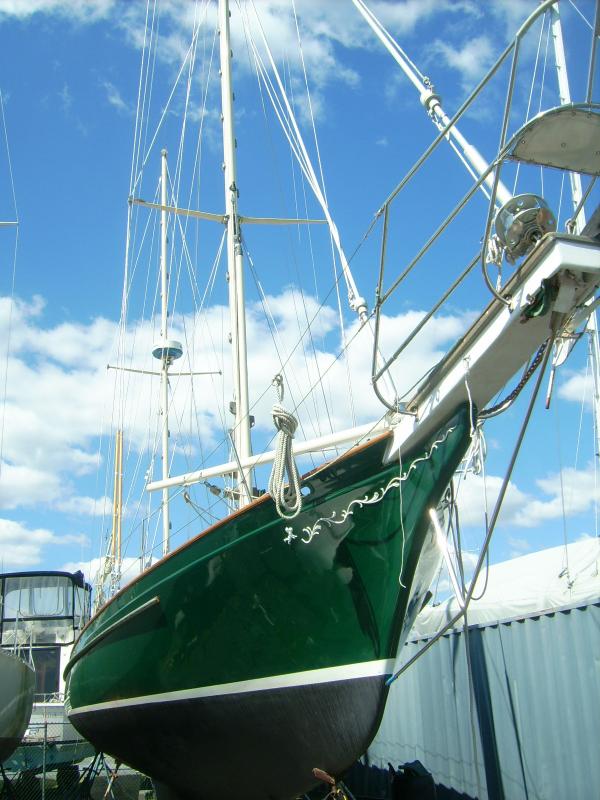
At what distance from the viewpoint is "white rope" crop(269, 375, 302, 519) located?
5.52 metres

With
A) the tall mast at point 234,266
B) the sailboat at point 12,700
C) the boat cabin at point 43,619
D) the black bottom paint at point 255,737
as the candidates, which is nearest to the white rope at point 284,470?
the black bottom paint at point 255,737

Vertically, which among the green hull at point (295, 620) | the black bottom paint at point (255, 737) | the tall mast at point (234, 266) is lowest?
the black bottom paint at point (255, 737)

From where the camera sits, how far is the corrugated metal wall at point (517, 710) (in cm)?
605

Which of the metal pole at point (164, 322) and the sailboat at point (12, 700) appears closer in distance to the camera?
the sailboat at point (12, 700)

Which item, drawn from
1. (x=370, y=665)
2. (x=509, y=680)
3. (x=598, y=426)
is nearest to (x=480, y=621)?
(x=509, y=680)

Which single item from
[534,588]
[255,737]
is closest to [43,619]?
[255,737]

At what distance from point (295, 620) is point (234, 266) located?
651 centimetres

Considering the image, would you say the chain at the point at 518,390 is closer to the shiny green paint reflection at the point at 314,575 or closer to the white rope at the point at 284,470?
the shiny green paint reflection at the point at 314,575

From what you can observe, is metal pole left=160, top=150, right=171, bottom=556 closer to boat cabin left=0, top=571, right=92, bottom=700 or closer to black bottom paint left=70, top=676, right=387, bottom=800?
boat cabin left=0, top=571, right=92, bottom=700

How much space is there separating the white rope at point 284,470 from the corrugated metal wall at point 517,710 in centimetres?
199

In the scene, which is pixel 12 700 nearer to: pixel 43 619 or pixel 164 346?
pixel 43 619

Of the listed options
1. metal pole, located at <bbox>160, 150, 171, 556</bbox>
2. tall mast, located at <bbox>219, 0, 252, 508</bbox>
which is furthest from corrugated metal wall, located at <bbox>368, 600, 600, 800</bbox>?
metal pole, located at <bbox>160, 150, 171, 556</bbox>

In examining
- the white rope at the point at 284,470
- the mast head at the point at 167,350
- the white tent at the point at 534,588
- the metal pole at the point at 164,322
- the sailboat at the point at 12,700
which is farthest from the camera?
the mast head at the point at 167,350

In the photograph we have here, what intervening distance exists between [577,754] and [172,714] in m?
3.69
